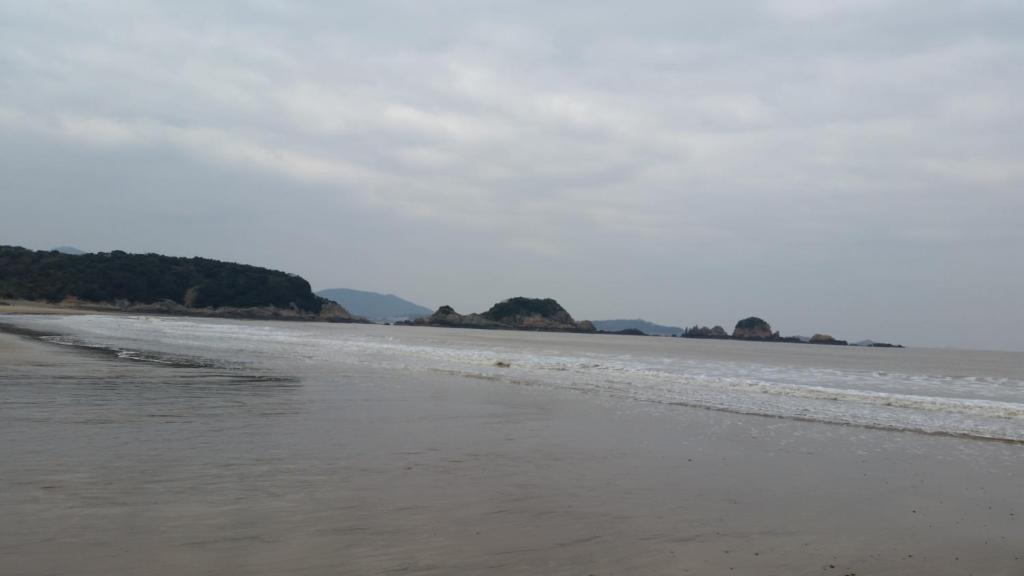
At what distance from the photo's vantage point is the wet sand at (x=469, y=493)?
545 centimetres

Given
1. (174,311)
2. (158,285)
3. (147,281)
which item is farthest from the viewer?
(158,285)

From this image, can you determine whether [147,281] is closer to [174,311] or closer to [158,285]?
[158,285]

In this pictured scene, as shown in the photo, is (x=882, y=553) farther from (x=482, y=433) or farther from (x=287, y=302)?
(x=287, y=302)

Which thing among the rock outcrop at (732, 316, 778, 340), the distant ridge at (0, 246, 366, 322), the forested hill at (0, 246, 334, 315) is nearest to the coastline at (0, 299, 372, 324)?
the distant ridge at (0, 246, 366, 322)

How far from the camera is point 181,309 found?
469 feet

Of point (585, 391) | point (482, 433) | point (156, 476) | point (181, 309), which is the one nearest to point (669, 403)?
point (585, 391)

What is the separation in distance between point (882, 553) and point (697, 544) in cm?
164

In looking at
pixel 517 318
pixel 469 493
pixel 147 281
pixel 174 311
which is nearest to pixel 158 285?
pixel 147 281

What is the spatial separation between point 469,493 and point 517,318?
189140mm

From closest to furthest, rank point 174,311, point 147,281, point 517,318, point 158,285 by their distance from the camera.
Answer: point 174,311, point 147,281, point 158,285, point 517,318

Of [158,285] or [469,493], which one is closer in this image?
[469,493]

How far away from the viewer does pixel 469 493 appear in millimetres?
7602

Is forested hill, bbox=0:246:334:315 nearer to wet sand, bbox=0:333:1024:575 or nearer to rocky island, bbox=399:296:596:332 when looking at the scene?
rocky island, bbox=399:296:596:332

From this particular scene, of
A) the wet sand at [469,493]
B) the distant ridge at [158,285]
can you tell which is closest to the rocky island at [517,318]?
the distant ridge at [158,285]
